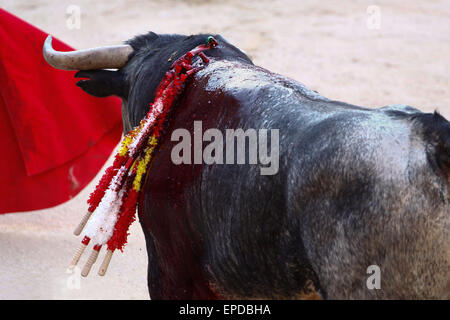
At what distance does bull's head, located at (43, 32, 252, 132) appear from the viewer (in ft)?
8.71

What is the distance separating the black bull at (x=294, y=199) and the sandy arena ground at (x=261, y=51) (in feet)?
4.82

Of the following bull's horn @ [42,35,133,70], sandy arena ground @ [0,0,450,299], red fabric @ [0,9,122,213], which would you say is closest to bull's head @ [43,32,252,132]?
bull's horn @ [42,35,133,70]

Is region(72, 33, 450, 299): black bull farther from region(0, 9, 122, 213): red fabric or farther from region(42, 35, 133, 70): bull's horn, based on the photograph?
region(0, 9, 122, 213): red fabric

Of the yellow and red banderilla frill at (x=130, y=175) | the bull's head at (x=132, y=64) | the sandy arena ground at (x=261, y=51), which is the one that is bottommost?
the sandy arena ground at (x=261, y=51)

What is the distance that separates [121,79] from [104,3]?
6.57 metres

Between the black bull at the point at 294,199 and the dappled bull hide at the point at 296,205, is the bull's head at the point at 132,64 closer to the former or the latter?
the black bull at the point at 294,199

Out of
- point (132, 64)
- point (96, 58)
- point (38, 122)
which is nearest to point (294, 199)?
point (132, 64)

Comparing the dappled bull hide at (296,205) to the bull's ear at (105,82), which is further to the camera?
the bull's ear at (105,82)

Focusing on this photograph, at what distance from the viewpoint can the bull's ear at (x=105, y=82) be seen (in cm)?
283

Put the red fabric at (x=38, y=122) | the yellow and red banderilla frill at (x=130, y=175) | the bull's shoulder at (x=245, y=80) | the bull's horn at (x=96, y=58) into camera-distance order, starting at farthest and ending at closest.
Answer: the red fabric at (x=38, y=122)
the bull's horn at (x=96, y=58)
the yellow and red banderilla frill at (x=130, y=175)
the bull's shoulder at (x=245, y=80)

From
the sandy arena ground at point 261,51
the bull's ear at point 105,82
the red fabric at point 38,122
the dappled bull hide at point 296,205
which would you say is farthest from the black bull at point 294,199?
the sandy arena ground at point 261,51

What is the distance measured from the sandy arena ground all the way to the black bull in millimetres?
1468

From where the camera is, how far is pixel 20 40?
394 cm

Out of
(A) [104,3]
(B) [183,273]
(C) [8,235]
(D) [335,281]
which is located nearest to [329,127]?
(D) [335,281]
